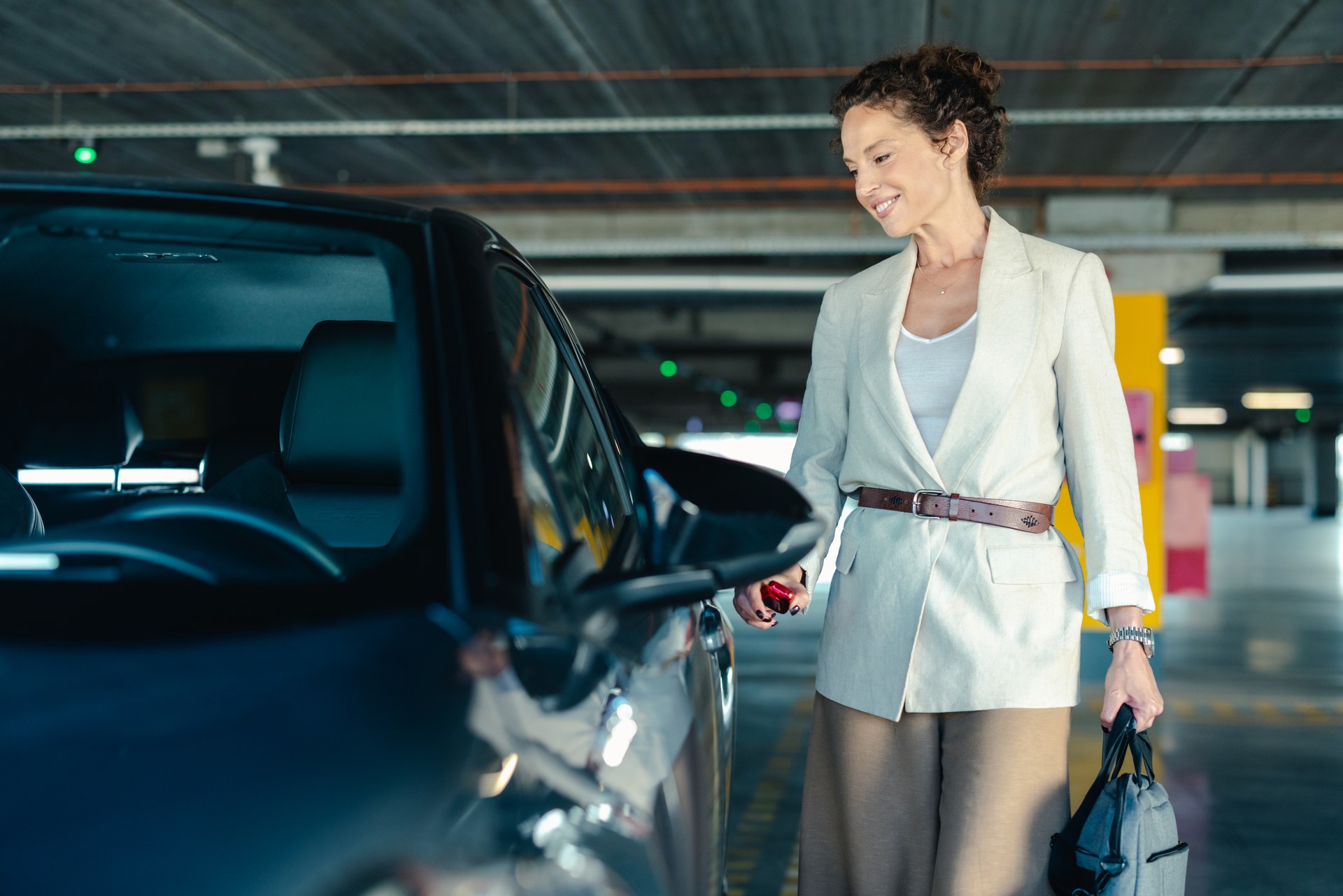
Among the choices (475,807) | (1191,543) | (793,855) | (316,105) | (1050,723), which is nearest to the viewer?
(475,807)

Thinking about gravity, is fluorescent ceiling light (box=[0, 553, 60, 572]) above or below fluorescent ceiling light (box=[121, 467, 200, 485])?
below

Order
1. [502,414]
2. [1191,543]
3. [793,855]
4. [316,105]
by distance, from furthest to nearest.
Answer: [1191,543]
[316,105]
[793,855]
[502,414]

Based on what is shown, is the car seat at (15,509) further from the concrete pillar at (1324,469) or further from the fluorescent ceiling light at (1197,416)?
the concrete pillar at (1324,469)

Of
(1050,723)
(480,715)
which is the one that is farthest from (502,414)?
(1050,723)

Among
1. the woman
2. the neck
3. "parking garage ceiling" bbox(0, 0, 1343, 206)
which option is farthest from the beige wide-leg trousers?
"parking garage ceiling" bbox(0, 0, 1343, 206)

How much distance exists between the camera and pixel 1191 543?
37.9ft

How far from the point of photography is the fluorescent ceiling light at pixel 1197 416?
35.8m

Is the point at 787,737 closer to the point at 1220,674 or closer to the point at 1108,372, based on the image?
the point at 1220,674

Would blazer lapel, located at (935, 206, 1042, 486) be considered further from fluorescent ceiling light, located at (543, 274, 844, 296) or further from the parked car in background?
fluorescent ceiling light, located at (543, 274, 844, 296)

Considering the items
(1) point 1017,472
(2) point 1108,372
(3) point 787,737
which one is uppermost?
(2) point 1108,372

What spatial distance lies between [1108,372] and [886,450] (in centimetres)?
35

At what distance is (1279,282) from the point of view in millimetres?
9648

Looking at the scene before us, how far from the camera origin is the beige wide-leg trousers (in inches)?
66.9

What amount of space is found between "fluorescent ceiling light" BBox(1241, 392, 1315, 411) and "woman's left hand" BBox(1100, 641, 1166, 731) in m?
30.5
